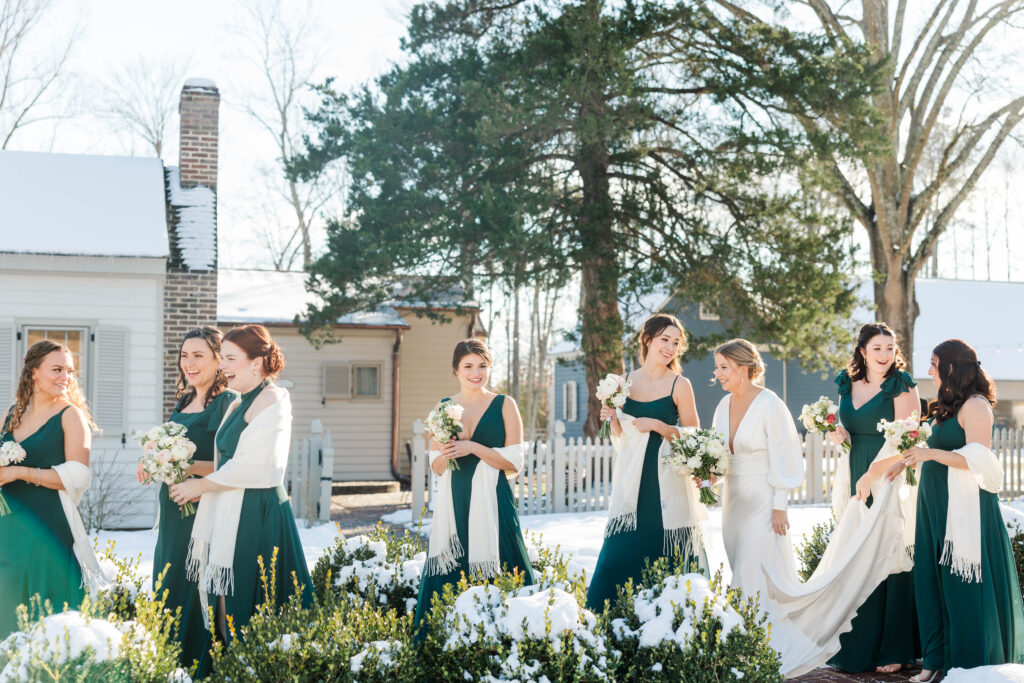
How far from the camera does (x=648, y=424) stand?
5.75 metres

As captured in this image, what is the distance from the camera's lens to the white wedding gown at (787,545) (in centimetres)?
592

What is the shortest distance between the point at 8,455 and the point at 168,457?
936 millimetres

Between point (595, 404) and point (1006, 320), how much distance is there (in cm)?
2330

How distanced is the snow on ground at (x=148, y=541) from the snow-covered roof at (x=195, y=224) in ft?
12.2

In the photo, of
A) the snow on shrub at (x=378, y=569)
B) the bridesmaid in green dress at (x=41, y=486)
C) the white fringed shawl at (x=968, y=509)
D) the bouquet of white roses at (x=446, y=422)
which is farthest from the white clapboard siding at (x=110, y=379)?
the white fringed shawl at (x=968, y=509)

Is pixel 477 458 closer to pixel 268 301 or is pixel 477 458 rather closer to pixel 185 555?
pixel 185 555

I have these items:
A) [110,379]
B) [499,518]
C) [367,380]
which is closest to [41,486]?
[499,518]

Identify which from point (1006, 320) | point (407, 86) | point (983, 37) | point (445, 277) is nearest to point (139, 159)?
point (407, 86)

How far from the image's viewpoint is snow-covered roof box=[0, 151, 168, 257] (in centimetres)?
1194

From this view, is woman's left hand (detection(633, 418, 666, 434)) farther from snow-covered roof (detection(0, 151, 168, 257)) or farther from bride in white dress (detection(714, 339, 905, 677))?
snow-covered roof (detection(0, 151, 168, 257))

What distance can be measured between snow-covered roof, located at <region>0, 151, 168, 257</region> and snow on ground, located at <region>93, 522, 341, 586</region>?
3.52m

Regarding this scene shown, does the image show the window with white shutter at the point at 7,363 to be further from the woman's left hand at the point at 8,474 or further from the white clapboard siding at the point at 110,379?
the woman's left hand at the point at 8,474

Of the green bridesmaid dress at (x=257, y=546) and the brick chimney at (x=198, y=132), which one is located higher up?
the brick chimney at (x=198, y=132)

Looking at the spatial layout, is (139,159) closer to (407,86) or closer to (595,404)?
(407,86)
